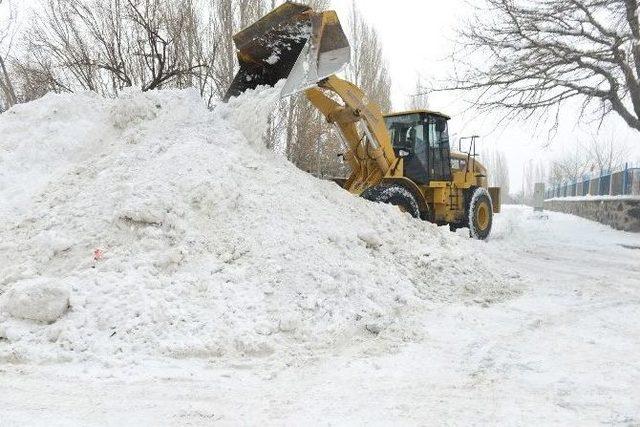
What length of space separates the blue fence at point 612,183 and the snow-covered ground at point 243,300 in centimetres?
916

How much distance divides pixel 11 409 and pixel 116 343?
82 cm

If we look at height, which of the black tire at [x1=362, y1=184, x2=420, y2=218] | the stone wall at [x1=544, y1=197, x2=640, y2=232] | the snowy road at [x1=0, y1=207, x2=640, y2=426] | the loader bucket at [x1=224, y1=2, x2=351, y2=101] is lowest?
the snowy road at [x1=0, y1=207, x2=640, y2=426]

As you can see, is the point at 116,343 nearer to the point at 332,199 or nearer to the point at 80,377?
the point at 80,377

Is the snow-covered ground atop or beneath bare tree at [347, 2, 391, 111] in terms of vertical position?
beneath

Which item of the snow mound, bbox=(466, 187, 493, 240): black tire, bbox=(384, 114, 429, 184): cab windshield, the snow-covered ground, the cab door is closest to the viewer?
the snow-covered ground

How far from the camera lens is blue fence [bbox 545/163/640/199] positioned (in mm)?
14453

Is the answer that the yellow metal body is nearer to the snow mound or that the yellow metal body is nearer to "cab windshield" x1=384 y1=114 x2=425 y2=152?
"cab windshield" x1=384 y1=114 x2=425 y2=152

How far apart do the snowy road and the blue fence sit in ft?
39.2

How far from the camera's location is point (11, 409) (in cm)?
259

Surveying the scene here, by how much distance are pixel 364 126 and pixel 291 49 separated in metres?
1.71

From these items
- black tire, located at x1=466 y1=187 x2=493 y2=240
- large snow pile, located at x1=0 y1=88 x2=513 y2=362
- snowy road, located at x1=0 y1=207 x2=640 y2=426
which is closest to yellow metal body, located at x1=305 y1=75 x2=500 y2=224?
black tire, located at x1=466 y1=187 x2=493 y2=240

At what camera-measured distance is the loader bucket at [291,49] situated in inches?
244

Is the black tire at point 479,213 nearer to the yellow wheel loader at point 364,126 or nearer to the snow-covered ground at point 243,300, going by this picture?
the yellow wheel loader at point 364,126

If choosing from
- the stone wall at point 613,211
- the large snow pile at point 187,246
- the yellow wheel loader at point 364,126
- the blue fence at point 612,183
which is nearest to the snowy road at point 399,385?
the large snow pile at point 187,246
